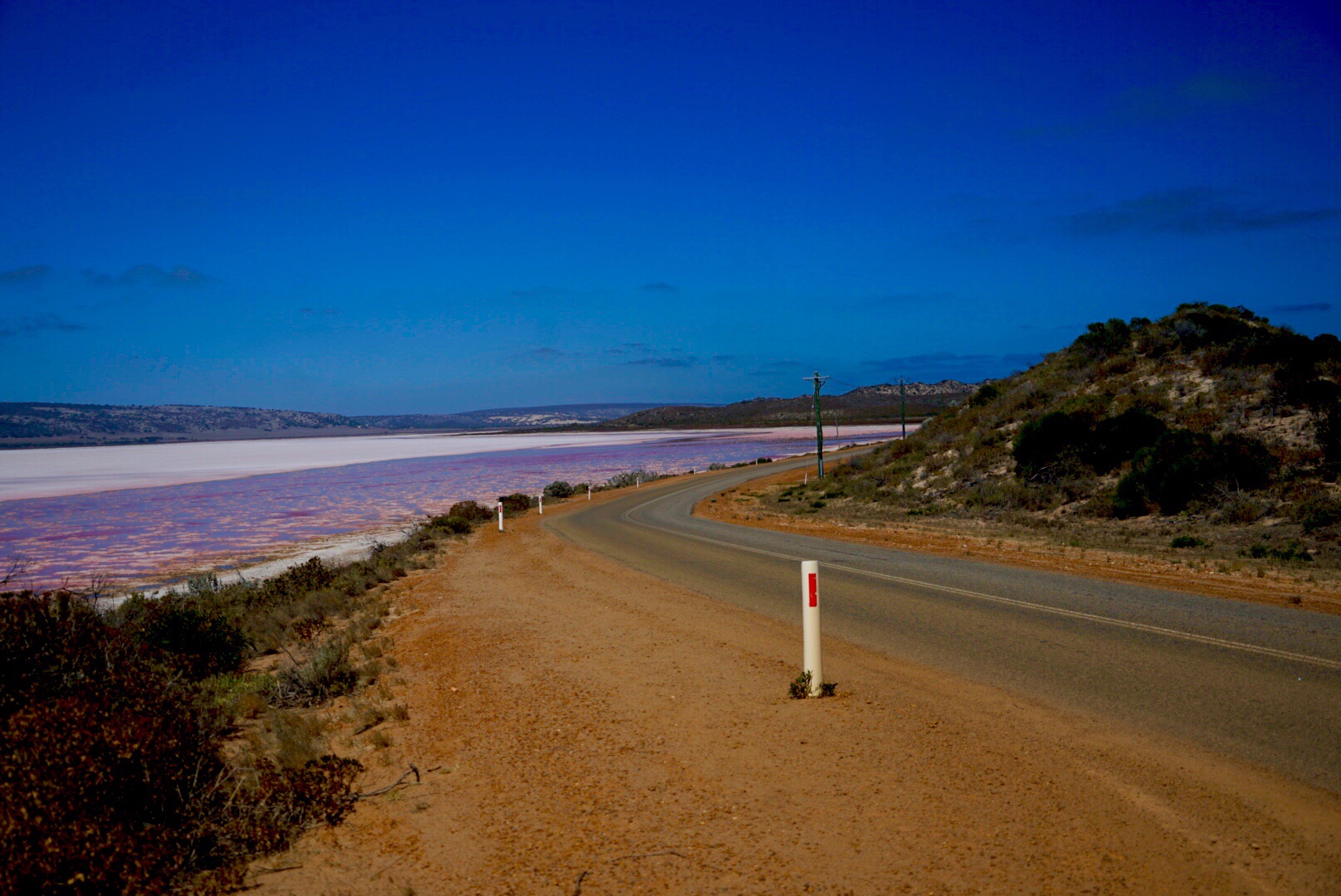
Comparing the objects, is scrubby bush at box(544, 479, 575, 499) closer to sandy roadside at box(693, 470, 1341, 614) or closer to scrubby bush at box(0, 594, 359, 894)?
sandy roadside at box(693, 470, 1341, 614)

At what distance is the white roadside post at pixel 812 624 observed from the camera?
6.80 meters

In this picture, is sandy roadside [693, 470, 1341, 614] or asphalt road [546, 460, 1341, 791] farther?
sandy roadside [693, 470, 1341, 614]

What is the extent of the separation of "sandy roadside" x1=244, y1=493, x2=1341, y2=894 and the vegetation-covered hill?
12139 millimetres

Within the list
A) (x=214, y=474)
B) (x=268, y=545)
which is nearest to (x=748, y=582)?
(x=268, y=545)

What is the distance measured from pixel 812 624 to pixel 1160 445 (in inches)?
754

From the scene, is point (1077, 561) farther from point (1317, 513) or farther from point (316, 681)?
point (316, 681)

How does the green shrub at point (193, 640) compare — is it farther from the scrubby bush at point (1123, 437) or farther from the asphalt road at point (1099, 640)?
the scrubby bush at point (1123, 437)

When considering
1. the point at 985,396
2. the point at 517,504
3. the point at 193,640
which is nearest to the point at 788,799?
the point at 193,640

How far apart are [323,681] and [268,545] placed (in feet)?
74.1

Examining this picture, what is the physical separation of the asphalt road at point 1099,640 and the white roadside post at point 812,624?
2.58ft

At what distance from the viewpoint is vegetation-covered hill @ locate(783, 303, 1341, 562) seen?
18891 mm

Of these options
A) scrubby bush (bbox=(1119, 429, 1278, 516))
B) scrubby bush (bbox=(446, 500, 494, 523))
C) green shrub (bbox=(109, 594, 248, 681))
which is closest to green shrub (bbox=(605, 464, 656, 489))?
scrubby bush (bbox=(446, 500, 494, 523))

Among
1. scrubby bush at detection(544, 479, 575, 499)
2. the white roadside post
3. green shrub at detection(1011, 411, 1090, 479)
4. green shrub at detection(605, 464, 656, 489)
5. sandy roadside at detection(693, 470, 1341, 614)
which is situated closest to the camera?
the white roadside post

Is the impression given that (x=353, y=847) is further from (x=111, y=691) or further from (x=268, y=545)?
(x=268, y=545)
